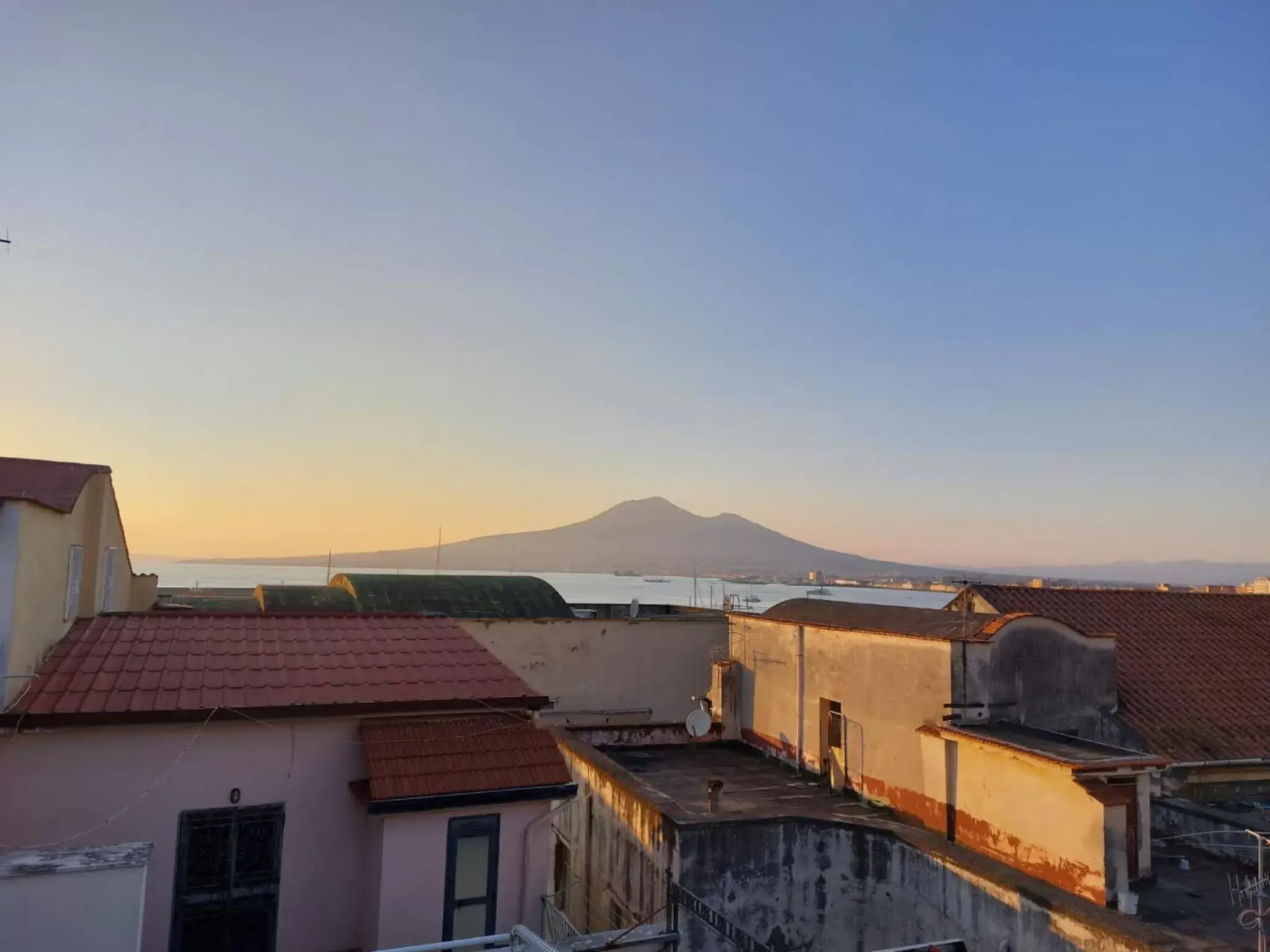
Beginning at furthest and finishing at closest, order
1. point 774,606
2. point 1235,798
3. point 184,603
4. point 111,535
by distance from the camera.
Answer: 1. point 184,603
2. point 774,606
3. point 1235,798
4. point 111,535

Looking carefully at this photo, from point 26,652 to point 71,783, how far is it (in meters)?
1.43

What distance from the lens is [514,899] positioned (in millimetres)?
8750

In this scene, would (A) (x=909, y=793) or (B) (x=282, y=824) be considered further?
(A) (x=909, y=793)

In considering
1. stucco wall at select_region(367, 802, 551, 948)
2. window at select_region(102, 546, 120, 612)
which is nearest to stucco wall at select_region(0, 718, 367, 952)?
stucco wall at select_region(367, 802, 551, 948)

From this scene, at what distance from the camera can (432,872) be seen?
844 centimetres

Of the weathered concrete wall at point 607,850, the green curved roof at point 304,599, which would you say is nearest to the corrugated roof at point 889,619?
the weathered concrete wall at point 607,850

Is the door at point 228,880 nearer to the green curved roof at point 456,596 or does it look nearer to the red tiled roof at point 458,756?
the red tiled roof at point 458,756

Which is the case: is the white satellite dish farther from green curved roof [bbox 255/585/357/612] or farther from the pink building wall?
green curved roof [bbox 255/585/357/612]

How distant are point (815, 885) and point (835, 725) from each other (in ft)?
17.3

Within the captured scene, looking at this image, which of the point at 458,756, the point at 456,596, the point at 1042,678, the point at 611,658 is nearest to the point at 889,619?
the point at 1042,678

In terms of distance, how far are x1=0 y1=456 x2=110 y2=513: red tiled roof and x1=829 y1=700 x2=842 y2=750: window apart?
14.2 meters

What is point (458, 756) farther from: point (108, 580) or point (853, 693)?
point (853, 693)

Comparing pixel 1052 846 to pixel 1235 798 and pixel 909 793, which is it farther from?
pixel 1235 798

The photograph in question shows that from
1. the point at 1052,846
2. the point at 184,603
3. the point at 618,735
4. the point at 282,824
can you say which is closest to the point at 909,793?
the point at 1052,846
